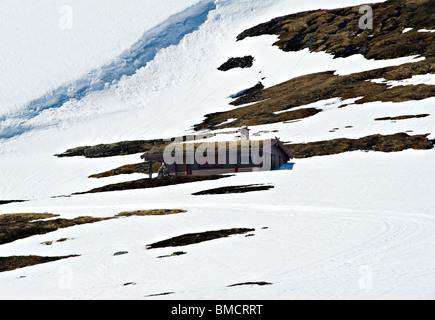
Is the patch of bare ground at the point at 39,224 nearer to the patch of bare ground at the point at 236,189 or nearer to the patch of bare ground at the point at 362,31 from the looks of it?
the patch of bare ground at the point at 236,189

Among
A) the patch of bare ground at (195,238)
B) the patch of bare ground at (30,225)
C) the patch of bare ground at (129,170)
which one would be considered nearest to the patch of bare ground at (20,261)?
the patch of bare ground at (195,238)

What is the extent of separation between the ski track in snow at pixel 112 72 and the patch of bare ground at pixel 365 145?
4748 inches

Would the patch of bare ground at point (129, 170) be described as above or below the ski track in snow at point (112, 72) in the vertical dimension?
below

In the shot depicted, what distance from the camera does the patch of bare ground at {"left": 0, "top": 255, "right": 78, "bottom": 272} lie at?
65.0 feet

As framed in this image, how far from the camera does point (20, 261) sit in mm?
20812

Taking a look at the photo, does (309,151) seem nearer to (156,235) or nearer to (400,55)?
(156,235)

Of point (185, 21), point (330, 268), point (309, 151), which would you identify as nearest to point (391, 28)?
point (309, 151)

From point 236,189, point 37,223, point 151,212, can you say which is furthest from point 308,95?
point 37,223

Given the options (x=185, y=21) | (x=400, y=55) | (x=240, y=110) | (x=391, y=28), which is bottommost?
(x=240, y=110)

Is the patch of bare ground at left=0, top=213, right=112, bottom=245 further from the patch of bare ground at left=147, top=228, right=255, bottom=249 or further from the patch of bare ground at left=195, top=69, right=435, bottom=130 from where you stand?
the patch of bare ground at left=195, top=69, right=435, bottom=130

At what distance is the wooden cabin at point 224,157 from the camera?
1991 inches

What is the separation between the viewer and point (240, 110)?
96750mm
